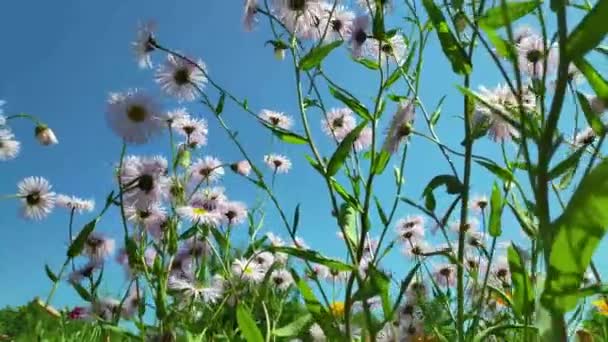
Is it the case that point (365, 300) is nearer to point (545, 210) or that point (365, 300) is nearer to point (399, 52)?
point (545, 210)

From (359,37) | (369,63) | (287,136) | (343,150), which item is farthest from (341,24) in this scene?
(343,150)

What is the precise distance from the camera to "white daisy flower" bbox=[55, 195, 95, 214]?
191 centimetres

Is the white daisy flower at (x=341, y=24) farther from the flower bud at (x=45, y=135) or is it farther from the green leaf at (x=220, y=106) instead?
the flower bud at (x=45, y=135)

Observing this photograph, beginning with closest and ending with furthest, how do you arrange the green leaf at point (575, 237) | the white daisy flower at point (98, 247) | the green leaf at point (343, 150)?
the green leaf at point (575, 237)
the green leaf at point (343, 150)
the white daisy flower at point (98, 247)

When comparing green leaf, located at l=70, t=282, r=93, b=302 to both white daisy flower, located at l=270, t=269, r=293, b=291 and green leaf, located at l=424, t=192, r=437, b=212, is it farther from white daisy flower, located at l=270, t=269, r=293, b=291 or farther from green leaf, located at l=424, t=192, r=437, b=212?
white daisy flower, located at l=270, t=269, r=293, b=291

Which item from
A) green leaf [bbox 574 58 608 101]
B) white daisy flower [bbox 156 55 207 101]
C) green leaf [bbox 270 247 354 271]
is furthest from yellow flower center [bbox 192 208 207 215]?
green leaf [bbox 574 58 608 101]

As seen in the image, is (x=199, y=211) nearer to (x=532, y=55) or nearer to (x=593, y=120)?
(x=532, y=55)

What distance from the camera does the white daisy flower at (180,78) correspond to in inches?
63.0

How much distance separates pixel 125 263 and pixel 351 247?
98 centimetres

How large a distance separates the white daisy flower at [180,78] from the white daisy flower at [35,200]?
23.6 inches

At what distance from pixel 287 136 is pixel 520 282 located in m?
0.58

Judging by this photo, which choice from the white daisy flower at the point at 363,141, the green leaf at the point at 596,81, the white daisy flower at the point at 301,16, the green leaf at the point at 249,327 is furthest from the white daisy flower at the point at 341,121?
the green leaf at the point at 596,81

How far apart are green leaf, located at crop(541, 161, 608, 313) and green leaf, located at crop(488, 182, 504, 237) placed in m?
0.46

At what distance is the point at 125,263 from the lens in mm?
1885
